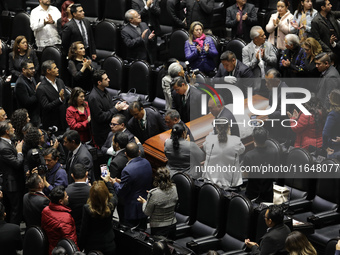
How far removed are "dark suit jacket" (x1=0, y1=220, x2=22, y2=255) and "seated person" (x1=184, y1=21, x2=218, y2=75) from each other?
378 cm

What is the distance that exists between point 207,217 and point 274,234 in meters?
1.08

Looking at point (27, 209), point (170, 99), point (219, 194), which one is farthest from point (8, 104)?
point (219, 194)

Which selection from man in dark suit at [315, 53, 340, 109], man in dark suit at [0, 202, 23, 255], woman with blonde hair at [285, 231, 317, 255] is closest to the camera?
woman with blonde hair at [285, 231, 317, 255]

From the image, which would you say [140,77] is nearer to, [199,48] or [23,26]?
[199,48]

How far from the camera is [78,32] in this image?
33.0ft

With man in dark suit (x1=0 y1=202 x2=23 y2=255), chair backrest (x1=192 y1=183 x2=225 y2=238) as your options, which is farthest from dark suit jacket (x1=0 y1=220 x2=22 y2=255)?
chair backrest (x1=192 y1=183 x2=225 y2=238)

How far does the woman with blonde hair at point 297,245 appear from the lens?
222 inches

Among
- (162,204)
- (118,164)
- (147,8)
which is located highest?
(147,8)

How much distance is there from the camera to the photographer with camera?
277 inches

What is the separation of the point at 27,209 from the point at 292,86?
3836 millimetres

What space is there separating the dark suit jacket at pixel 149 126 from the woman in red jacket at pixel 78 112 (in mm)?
531

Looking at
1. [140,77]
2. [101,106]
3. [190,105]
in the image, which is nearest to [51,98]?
[101,106]

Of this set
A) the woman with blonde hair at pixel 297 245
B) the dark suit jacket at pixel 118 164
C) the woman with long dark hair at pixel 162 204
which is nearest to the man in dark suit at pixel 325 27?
the dark suit jacket at pixel 118 164

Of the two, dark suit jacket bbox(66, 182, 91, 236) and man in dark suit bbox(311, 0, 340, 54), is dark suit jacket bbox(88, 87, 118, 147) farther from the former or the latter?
man in dark suit bbox(311, 0, 340, 54)
